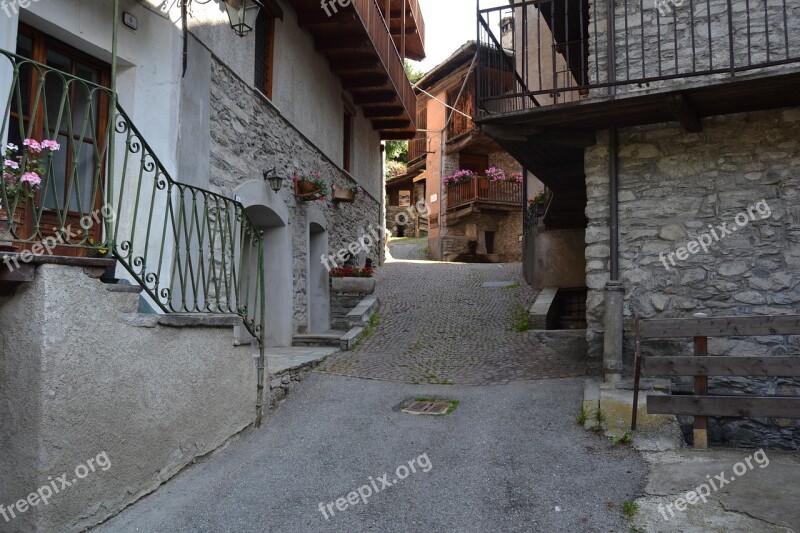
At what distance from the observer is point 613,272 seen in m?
5.77

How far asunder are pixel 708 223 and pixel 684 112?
3.62 feet

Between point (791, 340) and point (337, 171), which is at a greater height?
point (337, 171)

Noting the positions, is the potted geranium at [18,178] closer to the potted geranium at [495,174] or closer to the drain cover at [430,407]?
the drain cover at [430,407]

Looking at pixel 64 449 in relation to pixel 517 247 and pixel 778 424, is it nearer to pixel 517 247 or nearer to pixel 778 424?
pixel 778 424

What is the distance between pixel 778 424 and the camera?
204 inches

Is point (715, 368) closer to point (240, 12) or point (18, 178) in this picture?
point (18, 178)

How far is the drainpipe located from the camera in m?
5.41

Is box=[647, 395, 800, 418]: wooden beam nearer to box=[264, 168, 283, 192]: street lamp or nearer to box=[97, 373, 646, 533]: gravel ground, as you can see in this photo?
box=[97, 373, 646, 533]: gravel ground

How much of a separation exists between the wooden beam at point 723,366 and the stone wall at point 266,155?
4.49m

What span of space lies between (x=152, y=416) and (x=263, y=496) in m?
0.85

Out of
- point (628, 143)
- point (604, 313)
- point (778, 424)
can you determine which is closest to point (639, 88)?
point (628, 143)

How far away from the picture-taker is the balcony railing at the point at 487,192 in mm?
20828

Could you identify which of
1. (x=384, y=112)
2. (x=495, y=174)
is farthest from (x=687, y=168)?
(x=495, y=174)

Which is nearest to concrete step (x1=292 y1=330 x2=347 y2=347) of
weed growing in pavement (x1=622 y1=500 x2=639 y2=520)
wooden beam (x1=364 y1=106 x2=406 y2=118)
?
weed growing in pavement (x1=622 y1=500 x2=639 y2=520)
